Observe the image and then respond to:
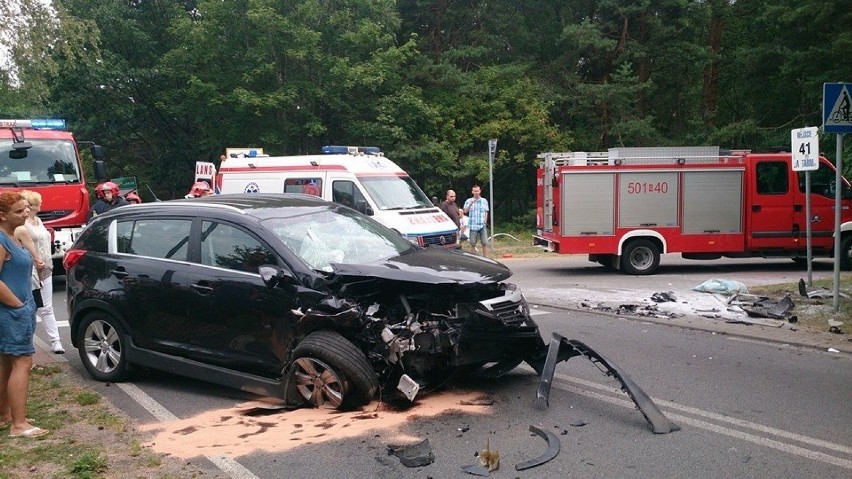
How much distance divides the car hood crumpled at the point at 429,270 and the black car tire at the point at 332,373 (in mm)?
545

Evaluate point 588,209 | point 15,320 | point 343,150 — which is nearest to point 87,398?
point 15,320

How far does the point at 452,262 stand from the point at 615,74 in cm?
2543

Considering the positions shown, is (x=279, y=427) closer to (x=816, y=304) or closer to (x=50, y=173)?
(x=816, y=304)

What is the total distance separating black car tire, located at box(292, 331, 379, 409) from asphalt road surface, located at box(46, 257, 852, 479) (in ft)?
0.43

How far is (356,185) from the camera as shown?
47.0ft

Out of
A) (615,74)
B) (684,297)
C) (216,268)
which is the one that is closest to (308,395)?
(216,268)

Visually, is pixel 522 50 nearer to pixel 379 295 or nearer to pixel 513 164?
pixel 513 164

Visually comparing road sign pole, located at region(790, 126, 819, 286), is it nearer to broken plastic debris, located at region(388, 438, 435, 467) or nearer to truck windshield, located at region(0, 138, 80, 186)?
broken plastic debris, located at region(388, 438, 435, 467)

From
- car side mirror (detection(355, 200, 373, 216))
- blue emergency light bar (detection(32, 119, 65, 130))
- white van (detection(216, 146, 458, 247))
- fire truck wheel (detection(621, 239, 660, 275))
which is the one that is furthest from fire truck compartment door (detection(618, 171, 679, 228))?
blue emergency light bar (detection(32, 119, 65, 130))

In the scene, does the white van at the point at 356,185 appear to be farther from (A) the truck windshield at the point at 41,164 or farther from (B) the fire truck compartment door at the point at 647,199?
(B) the fire truck compartment door at the point at 647,199

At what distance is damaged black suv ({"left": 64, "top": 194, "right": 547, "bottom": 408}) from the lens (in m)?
5.76

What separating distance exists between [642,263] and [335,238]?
10524 millimetres

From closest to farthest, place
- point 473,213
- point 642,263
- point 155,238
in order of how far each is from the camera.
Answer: point 155,238 → point 642,263 → point 473,213

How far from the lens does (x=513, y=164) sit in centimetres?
3169
